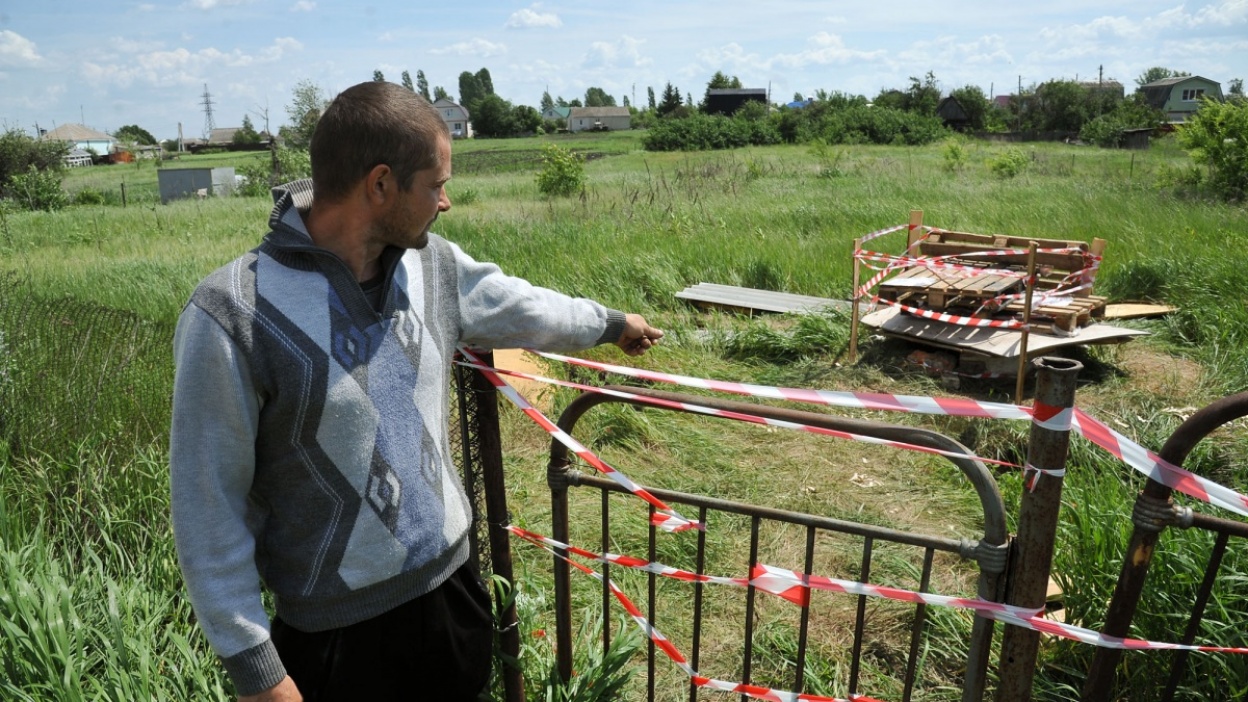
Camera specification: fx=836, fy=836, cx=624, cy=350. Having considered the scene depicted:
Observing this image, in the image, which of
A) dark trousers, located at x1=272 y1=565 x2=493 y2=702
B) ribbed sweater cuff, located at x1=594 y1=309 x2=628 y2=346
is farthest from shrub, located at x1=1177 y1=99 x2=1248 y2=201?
dark trousers, located at x1=272 y1=565 x2=493 y2=702

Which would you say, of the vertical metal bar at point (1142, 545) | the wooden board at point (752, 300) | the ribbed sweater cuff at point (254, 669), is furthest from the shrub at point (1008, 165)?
the ribbed sweater cuff at point (254, 669)

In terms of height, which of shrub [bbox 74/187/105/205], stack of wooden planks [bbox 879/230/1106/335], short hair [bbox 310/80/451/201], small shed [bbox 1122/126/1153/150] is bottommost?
shrub [bbox 74/187/105/205]

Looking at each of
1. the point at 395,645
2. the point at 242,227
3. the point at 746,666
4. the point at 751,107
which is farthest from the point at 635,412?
the point at 751,107

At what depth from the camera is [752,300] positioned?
919 cm

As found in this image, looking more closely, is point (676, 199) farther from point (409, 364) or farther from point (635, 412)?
point (409, 364)

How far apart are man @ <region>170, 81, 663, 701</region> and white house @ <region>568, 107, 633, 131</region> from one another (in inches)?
4435

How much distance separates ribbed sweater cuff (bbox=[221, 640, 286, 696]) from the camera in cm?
160

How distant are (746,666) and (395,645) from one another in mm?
930

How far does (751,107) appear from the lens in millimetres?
66438

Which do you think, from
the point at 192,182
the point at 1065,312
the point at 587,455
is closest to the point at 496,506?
the point at 587,455

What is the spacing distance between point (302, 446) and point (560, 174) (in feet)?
60.5

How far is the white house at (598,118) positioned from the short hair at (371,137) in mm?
112659

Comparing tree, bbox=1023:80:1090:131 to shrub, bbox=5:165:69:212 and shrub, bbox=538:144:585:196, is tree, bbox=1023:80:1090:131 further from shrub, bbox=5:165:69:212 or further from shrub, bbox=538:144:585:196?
shrub, bbox=5:165:69:212

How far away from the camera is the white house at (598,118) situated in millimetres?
112562
